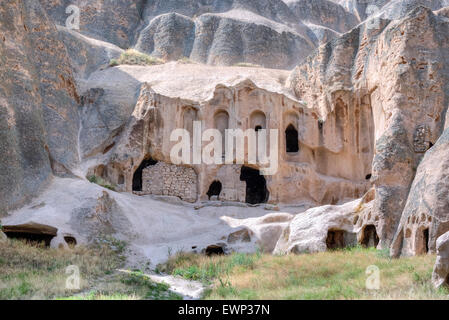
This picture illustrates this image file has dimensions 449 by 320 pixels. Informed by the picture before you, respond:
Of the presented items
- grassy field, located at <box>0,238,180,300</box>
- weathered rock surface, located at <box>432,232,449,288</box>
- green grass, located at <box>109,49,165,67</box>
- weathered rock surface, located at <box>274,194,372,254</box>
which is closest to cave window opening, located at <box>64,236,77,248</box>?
grassy field, located at <box>0,238,180,300</box>

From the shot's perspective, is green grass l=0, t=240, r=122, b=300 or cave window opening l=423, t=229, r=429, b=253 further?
cave window opening l=423, t=229, r=429, b=253

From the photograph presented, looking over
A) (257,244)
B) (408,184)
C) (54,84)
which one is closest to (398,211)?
(408,184)

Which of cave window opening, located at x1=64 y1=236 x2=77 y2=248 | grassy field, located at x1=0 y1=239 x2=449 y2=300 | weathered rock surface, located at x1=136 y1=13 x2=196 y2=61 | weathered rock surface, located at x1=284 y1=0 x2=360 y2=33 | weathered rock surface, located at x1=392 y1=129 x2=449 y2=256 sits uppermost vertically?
weathered rock surface, located at x1=284 y1=0 x2=360 y2=33

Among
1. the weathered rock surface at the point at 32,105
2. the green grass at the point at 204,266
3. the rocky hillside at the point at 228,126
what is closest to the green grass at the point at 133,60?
the rocky hillside at the point at 228,126

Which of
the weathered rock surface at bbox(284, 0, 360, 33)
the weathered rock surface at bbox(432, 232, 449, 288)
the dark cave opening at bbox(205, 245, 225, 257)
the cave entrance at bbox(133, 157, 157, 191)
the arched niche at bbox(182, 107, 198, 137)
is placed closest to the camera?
the weathered rock surface at bbox(432, 232, 449, 288)

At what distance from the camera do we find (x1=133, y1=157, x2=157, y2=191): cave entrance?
23.2 m

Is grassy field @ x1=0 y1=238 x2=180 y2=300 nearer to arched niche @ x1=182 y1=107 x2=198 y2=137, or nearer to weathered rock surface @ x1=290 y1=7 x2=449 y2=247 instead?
weathered rock surface @ x1=290 y1=7 x2=449 y2=247

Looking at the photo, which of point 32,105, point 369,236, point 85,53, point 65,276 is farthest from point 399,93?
point 85,53

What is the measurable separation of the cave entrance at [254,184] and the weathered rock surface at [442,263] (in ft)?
53.4

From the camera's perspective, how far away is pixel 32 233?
15211 mm

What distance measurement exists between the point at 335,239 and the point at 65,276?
784cm

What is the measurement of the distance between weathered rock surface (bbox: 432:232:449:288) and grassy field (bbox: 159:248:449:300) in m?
0.18

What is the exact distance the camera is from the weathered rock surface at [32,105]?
16.1 metres
